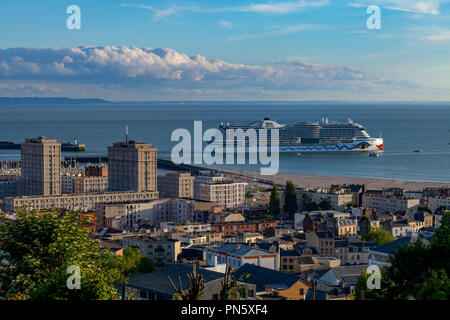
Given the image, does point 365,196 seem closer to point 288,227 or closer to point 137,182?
point 288,227

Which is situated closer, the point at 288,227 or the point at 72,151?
the point at 288,227

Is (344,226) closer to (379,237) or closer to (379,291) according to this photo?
(379,237)

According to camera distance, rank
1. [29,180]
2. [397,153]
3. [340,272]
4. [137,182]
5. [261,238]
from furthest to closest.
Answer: [397,153] → [29,180] → [137,182] → [261,238] → [340,272]

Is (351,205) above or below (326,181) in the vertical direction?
above

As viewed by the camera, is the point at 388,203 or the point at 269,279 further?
the point at 388,203

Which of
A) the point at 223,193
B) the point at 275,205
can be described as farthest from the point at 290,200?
the point at 223,193
